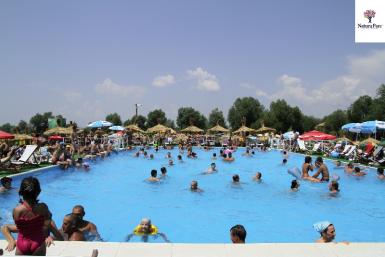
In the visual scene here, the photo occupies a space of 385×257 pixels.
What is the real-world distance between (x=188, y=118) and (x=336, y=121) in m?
29.0

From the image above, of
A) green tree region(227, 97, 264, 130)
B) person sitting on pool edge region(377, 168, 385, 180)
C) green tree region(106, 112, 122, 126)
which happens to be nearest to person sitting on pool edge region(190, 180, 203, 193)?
person sitting on pool edge region(377, 168, 385, 180)

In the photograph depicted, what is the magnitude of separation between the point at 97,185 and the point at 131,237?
29.4 feet

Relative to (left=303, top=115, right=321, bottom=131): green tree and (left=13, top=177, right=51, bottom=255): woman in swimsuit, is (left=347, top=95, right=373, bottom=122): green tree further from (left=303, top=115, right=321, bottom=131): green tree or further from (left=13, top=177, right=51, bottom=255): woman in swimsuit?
(left=13, top=177, right=51, bottom=255): woman in swimsuit

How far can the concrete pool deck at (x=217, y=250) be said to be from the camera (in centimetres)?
391

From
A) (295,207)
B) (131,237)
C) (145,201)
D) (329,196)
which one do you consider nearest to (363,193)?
(329,196)

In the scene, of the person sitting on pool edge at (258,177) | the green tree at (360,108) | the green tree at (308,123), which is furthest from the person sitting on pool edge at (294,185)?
the green tree at (308,123)

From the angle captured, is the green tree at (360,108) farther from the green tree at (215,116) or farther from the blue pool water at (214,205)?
the blue pool water at (214,205)

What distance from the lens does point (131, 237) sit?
6695 millimetres

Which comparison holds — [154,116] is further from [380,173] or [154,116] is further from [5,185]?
[5,185]

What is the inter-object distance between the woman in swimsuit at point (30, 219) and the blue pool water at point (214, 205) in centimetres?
503

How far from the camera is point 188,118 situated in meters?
76.6

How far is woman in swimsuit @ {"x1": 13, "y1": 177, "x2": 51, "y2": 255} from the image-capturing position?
3.30 m

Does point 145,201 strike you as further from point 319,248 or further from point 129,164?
point 129,164

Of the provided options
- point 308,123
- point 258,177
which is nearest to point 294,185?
point 258,177
